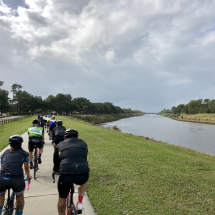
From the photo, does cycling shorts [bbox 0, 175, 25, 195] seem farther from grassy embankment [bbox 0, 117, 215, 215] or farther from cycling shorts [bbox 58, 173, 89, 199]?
grassy embankment [bbox 0, 117, 215, 215]

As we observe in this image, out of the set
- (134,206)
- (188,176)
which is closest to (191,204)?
(134,206)

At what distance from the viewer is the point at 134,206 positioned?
413 cm

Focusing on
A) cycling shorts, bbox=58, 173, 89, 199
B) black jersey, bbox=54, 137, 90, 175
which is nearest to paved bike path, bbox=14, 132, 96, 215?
cycling shorts, bbox=58, 173, 89, 199

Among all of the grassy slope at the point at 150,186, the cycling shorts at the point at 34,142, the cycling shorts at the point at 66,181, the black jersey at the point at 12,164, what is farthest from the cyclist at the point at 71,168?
the cycling shorts at the point at 34,142

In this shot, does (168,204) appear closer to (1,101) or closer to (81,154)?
(81,154)

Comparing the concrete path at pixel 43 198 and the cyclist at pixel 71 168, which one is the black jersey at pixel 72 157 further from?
the concrete path at pixel 43 198

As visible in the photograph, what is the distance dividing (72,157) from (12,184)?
3.86ft

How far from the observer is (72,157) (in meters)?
2.87

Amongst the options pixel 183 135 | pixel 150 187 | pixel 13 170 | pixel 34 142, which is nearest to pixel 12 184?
pixel 13 170

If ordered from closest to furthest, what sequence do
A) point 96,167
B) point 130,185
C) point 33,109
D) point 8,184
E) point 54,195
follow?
point 8,184, point 54,195, point 130,185, point 96,167, point 33,109

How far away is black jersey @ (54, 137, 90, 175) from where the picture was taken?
2.80m

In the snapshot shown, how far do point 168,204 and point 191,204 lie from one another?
0.63 meters

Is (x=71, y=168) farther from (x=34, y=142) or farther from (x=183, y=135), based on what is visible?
(x=183, y=135)

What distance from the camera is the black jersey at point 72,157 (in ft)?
9.18
